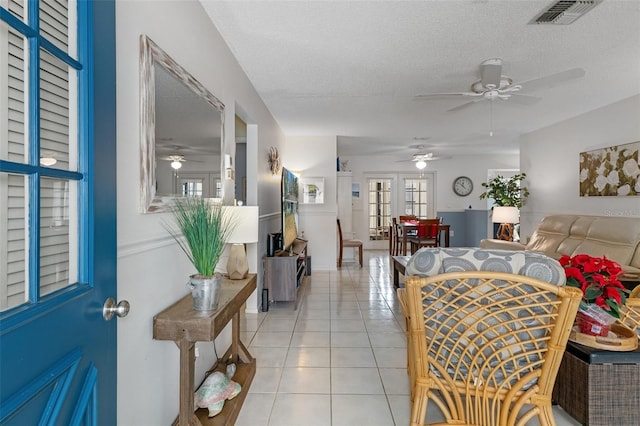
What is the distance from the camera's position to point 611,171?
4363 millimetres

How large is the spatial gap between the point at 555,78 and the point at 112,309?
3.48 m

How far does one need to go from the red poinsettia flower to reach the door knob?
1.95 meters

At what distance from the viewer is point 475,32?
2.54 metres

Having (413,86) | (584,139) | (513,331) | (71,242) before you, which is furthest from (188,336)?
(584,139)

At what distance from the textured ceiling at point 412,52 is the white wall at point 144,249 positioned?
451 millimetres

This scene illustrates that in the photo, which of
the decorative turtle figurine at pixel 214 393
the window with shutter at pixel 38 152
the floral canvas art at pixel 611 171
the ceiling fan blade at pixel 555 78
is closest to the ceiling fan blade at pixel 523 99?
the ceiling fan blade at pixel 555 78

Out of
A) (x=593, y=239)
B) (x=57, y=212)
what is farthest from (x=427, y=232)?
(x=57, y=212)

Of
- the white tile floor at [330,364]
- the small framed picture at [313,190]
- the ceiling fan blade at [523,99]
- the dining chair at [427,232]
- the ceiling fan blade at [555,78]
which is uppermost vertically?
the ceiling fan blade at [523,99]

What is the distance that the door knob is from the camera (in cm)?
105

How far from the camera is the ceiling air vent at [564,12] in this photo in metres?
2.14

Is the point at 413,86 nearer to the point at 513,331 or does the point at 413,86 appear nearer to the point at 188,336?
the point at 513,331

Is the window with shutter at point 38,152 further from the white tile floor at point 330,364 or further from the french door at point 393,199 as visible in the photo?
the french door at point 393,199

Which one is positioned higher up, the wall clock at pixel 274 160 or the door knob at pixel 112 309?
the wall clock at pixel 274 160

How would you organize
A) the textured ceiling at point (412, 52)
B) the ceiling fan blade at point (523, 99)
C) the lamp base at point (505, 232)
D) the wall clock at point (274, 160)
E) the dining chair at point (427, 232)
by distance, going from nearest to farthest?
the textured ceiling at point (412, 52), the ceiling fan blade at point (523, 99), the wall clock at point (274, 160), the dining chair at point (427, 232), the lamp base at point (505, 232)
